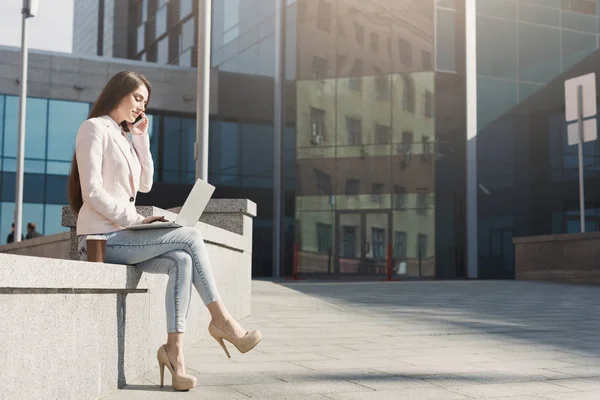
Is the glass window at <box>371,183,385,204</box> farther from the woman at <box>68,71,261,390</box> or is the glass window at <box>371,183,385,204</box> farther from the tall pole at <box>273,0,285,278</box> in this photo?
the woman at <box>68,71,261,390</box>

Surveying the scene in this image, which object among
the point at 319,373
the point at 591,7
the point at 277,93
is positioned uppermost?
the point at 591,7


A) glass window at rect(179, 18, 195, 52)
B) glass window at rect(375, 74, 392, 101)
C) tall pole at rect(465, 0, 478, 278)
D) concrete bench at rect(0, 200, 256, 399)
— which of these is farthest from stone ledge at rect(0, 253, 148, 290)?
glass window at rect(179, 18, 195, 52)

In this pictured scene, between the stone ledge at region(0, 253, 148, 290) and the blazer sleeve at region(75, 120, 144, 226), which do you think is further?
the blazer sleeve at region(75, 120, 144, 226)

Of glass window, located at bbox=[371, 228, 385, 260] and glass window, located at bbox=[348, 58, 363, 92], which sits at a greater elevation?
glass window, located at bbox=[348, 58, 363, 92]

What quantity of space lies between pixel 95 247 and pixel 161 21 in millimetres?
32081

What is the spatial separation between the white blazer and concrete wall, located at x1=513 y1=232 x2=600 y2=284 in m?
12.8

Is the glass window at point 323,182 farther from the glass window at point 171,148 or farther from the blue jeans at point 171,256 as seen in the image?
the blue jeans at point 171,256

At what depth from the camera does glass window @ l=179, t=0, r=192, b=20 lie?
33.5 meters

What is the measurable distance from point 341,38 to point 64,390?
24.6 m

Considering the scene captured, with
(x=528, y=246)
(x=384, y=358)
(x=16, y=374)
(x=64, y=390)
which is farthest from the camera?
(x=528, y=246)

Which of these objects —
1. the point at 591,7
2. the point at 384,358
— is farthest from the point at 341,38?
the point at 384,358

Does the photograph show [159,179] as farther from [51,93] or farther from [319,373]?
[319,373]

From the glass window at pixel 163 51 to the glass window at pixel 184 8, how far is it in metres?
1.30

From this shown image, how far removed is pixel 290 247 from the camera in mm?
28000
